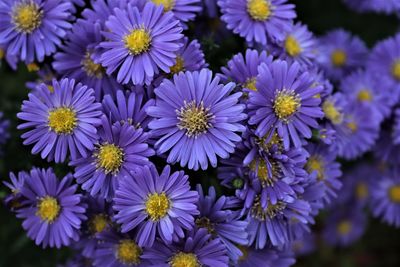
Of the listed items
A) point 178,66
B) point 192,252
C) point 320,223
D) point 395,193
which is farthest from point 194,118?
point 320,223

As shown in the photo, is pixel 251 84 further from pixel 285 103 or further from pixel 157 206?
pixel 157 206

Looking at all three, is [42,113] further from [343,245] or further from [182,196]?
[343,245]

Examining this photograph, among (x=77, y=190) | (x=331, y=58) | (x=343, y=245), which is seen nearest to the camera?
(x=77, y=190)

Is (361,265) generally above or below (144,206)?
below

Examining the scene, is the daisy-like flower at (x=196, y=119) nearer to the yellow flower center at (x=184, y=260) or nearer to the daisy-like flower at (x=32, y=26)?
the yellow flower center at (x=184, y=260)

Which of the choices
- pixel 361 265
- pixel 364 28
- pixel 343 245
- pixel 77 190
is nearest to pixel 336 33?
pixel 364 28

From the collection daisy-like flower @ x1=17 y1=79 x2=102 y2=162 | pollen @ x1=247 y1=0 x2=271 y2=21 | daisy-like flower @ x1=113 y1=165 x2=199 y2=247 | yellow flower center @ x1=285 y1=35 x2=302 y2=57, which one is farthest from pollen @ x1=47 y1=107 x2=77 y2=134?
yellow flower center @ x1=285 y1=35 x2=302 y2=57

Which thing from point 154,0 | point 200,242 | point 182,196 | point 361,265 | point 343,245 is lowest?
point 361,265
